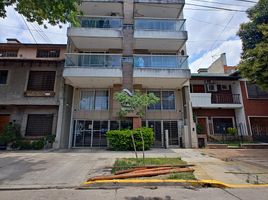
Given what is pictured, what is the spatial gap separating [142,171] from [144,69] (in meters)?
9.25

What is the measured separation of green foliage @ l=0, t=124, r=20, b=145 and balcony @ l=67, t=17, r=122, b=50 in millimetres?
8674

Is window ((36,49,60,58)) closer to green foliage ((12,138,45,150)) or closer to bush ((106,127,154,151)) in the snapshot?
green foliage ((12,138,45,150))

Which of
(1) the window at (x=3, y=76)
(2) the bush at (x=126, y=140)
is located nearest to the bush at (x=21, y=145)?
(1) the window at (x=3, y=76)

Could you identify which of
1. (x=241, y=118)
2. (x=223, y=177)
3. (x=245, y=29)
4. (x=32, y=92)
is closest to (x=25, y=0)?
A: (x=32, y=92)

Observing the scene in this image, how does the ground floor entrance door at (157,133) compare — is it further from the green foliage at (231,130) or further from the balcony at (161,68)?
the green foliage at (231,130)

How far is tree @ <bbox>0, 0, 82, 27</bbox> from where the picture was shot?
8117mm

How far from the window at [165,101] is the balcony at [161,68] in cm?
222

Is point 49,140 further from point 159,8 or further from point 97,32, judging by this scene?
point 159,8

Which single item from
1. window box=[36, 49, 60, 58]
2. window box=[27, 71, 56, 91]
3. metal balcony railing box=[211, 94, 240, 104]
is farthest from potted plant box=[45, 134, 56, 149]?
metal balcony railing box=[211, 94, 240, 104]

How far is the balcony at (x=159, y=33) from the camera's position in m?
15.2

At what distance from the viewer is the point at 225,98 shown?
17.7m

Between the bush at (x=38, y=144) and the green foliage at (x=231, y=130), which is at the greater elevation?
the green foliage at (x=231, y=130)

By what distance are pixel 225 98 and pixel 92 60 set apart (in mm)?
13470

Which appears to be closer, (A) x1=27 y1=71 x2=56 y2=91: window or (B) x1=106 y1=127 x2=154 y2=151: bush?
(B) x1=106 y1=127 x2=154 y2=151: bush
